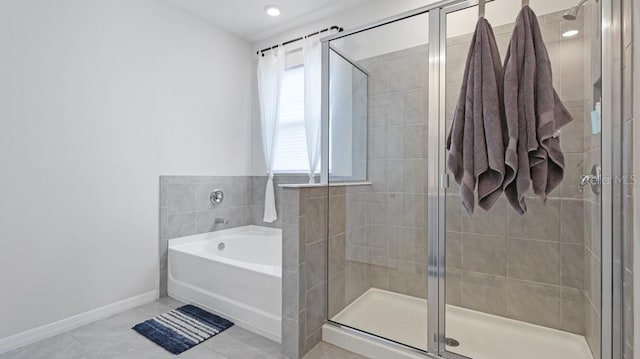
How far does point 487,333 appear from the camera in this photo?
71.2 inches

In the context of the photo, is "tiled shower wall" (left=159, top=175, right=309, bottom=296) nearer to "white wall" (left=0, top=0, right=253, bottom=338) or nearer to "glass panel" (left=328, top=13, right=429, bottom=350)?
"white wall" (left=0, top=0, right=253, bottom=338)

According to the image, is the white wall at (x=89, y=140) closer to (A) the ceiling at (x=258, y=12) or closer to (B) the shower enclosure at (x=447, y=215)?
(A) the ceiling at (x=258, y=12)

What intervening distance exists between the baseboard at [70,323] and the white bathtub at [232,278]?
0.86 ft

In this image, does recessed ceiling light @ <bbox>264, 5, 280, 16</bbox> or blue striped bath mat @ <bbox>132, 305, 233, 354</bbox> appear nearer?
blue striped bath mat @ <bbox>132, 305, 233, 354</bbox>

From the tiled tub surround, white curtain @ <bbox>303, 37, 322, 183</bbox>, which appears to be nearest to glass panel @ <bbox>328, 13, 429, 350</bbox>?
the tiled tub surround

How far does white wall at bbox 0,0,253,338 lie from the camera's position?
71.6 inches

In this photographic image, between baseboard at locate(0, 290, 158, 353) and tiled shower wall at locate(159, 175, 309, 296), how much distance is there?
0.21m

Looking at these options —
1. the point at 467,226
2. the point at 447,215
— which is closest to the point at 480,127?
the point at 447,215

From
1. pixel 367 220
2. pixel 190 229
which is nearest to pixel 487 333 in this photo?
pixel 367 220

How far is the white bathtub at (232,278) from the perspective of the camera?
1.94 meters

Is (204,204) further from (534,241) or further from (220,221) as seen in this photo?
(534,241)

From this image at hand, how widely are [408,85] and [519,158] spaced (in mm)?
1083

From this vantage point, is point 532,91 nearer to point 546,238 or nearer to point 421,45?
point 421,45

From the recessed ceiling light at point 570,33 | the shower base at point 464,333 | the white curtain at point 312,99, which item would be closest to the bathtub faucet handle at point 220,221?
the white curtain at point 312,99
